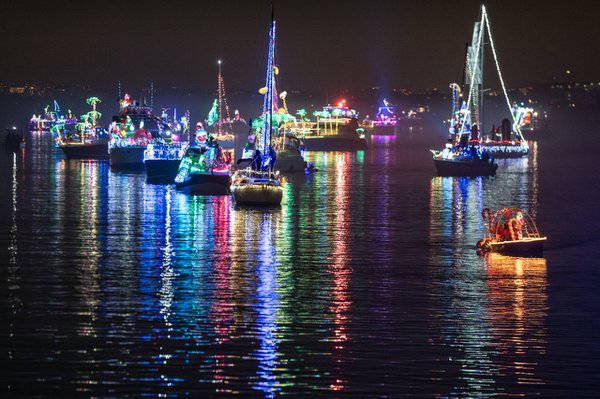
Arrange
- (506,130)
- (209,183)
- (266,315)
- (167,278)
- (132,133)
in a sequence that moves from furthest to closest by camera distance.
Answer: (506,130), (132,133), (209,183), (167,278), (266,315)

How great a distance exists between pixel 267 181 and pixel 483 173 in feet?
154

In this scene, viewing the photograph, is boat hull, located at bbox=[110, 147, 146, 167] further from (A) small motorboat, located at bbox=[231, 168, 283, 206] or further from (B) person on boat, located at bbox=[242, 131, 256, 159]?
(A) small motorboat, located at bbox=[231, 168, 283, 206]

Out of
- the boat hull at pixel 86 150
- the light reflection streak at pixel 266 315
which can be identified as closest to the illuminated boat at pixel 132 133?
the boat hull at pixel 86 150

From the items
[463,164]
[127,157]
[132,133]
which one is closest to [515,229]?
[463,164]

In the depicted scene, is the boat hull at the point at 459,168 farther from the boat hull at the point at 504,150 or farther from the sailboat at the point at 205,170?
the boat hull at the point at 504,150

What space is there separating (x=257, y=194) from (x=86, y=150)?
260 ft

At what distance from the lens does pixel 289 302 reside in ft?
125

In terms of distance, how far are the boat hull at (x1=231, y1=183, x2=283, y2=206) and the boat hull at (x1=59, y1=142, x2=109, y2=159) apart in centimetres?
7678

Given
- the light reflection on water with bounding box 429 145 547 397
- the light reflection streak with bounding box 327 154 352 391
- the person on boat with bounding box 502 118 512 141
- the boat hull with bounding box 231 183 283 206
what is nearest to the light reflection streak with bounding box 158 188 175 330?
the light reflection streak with bounding box 327 154 352 391

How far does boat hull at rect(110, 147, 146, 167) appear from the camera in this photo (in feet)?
393

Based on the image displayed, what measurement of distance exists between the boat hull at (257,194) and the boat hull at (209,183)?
37.3 feet

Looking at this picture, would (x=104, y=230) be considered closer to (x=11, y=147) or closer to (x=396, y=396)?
(x=396, y=396)

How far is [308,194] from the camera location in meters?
87.1

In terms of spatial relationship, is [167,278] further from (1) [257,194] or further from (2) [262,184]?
(2) [262,184]
